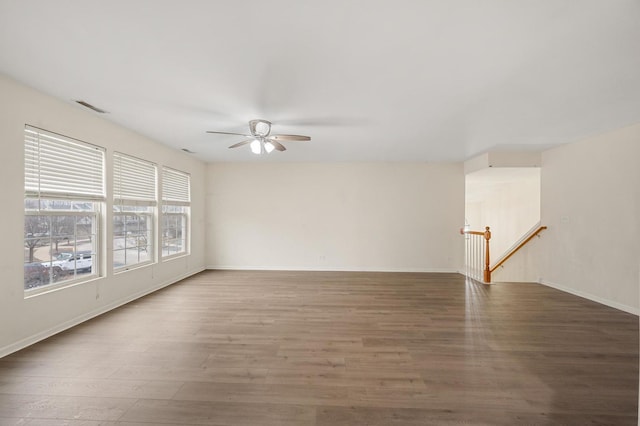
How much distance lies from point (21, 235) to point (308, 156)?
4.24 m

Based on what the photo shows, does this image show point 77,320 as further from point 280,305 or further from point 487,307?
point 487,307

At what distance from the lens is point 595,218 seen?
397 cm

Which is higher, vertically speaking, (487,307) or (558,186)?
(558,186)

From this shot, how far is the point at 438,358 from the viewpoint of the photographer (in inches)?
93.2

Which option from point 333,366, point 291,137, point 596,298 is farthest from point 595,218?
point 291,137

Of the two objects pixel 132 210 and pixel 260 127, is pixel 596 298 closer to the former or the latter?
pixel 260 127

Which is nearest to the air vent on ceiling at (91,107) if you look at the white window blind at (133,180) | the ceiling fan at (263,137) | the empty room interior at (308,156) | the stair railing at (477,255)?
the empty room interior at (308,156)

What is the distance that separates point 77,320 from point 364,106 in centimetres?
423

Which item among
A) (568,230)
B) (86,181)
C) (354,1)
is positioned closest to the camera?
(354,1)

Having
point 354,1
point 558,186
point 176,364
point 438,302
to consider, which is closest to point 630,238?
point 558,186

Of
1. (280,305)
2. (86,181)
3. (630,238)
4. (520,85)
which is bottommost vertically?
(280,305)

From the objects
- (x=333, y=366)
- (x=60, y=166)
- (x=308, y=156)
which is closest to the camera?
(x=333, y=366)

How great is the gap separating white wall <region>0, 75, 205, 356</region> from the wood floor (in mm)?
213

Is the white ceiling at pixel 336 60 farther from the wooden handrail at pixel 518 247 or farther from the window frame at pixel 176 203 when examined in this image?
the wooden handrail at pixel 518 247
